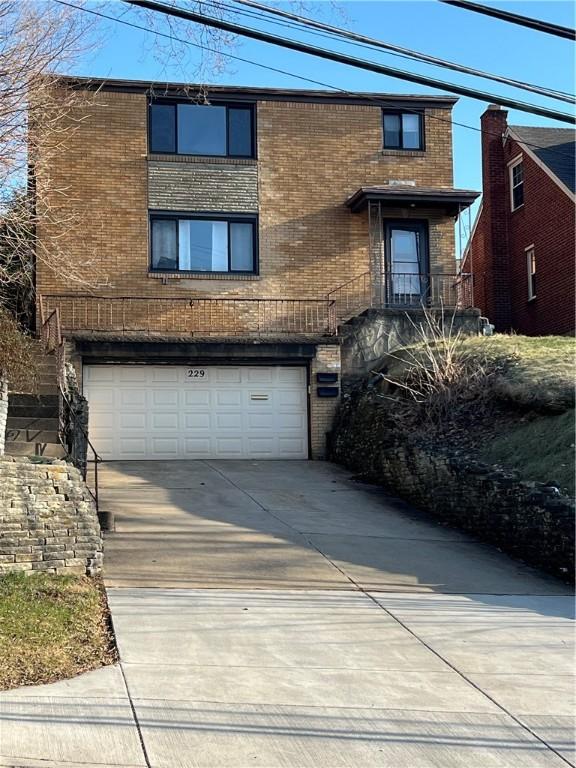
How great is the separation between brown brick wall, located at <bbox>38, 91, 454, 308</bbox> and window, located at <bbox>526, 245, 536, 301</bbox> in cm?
532

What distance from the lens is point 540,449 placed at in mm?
12398

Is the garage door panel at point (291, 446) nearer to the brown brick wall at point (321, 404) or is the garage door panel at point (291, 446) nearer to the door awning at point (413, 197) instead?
the brown brick wall at point (321, 404)

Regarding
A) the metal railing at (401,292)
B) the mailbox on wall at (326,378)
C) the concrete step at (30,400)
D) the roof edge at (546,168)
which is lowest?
the concrete step at (30,400)

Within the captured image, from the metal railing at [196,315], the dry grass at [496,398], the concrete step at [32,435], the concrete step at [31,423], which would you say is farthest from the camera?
the metal railing at [196,315]

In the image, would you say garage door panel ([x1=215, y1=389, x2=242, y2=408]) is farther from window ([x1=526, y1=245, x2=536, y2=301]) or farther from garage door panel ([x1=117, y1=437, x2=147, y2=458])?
window ([x1=526, y1=245, x2=536, y2=301])

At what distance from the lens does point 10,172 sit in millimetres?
10531

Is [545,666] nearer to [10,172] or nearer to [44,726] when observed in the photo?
[44,726]

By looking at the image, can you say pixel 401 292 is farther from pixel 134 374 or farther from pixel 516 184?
pixel 516 184

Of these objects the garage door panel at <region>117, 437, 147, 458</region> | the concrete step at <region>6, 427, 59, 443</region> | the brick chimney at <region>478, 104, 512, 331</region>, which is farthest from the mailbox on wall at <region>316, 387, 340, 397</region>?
the brick chimney at <region>478, 104, 512, 331</region>

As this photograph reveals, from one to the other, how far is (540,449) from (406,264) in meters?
9.93

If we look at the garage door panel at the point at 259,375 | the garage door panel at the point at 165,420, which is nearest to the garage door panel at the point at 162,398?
the garage door panel at the point at 165,420

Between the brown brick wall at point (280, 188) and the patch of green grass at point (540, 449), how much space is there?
28.1ft

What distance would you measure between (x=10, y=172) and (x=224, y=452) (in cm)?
990

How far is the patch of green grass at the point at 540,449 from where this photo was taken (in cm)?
1149
